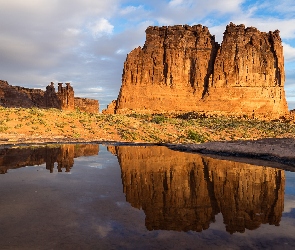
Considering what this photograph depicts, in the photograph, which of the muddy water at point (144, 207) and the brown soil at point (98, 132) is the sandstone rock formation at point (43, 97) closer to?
the brown soil at point (98, 132)

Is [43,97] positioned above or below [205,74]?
below

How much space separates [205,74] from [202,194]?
6728cm

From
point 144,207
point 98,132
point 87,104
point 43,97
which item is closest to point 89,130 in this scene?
point 98,132

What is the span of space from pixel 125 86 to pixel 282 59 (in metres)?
43.0

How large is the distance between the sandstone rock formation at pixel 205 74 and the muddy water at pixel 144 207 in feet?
Result: 190

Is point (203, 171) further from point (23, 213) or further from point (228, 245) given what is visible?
point (23, 213)

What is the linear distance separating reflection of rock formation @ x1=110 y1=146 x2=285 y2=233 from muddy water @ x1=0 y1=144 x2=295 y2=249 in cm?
2

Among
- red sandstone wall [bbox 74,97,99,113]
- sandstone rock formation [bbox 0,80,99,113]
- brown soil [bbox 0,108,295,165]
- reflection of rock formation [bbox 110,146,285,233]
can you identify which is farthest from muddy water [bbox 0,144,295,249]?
red sandstone wall [bbox 74,97,99,113]

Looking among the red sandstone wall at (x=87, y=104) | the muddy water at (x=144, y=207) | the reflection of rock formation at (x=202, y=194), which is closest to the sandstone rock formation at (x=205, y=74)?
the red sandstone wall at (x=87, y=104)

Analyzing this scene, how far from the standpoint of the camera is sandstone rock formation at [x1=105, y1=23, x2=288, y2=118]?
68.8 metres

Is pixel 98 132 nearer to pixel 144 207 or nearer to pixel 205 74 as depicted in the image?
pixel 144 207

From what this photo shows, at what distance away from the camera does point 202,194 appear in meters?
7.75

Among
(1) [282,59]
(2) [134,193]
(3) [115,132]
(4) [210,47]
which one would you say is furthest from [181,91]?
(2) [134,193]

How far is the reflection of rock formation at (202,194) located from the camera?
5.85 metres
